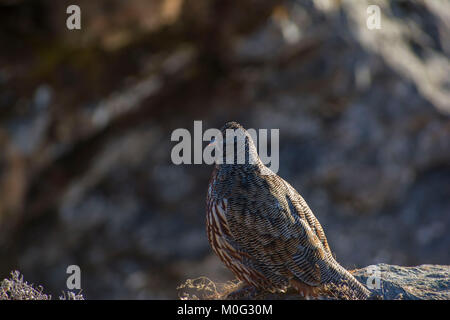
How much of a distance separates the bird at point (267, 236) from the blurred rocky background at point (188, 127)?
40.3 feet

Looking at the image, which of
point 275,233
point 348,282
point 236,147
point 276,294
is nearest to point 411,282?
point 348,282

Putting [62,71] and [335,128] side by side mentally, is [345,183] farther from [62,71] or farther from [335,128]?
[62,71]

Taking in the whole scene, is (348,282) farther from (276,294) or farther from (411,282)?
(411,282)

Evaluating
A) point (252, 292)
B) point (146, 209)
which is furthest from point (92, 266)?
point (252, 292)

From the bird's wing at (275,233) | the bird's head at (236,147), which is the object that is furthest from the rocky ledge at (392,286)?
the bird's head at (236,147)

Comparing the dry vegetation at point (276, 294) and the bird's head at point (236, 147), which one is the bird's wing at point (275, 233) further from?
the bird's head at point (236, 147)

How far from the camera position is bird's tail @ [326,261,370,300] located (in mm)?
7773

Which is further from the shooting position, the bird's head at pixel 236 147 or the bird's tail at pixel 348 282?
the bird's head at pixel 236 147

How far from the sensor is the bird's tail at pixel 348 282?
25.5 ft

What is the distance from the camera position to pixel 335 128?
21.8 metres

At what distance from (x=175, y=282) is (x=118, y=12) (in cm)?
911

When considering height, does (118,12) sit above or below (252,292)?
above

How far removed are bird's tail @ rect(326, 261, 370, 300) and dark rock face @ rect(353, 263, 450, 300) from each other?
25 cm

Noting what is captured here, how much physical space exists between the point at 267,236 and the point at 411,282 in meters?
2.18
